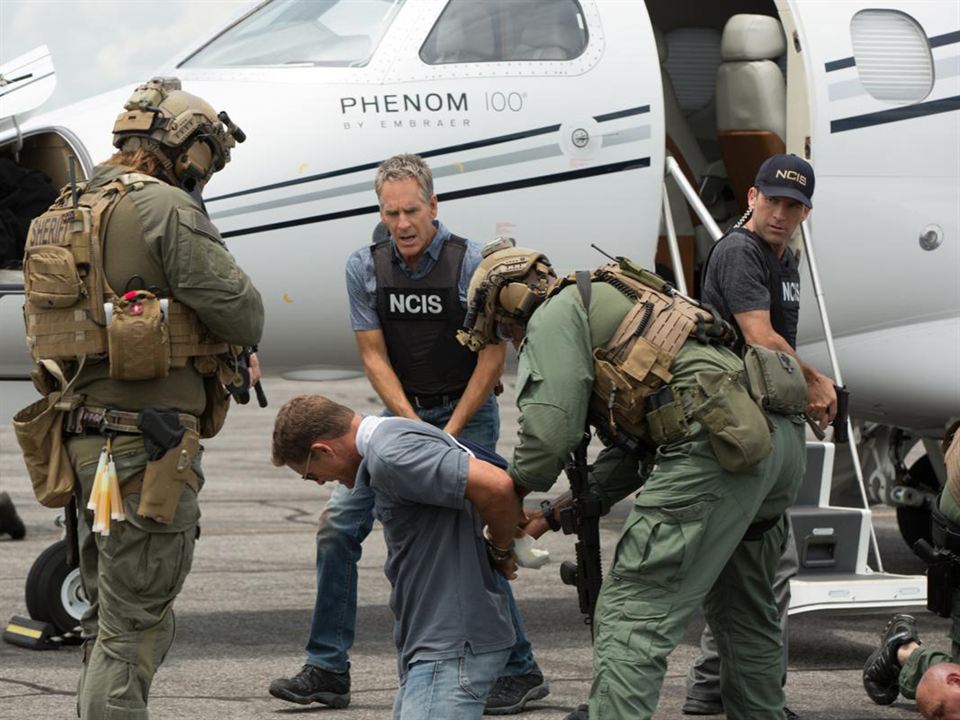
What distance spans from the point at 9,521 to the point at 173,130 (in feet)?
20.2

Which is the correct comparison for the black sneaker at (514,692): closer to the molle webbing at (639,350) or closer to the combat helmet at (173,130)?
the molle webbing at (639,350)

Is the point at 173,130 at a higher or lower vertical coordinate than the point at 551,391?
Answer: higher

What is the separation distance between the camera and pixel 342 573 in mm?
6543

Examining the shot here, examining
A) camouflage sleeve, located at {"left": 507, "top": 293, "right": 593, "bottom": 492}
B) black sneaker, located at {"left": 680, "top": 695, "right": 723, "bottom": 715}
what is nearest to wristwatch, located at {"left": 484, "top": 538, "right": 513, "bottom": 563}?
camouflage sleeve, located at {"left": 507, "top": 293, "right": 593, "bottom": 492}

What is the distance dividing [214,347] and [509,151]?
2629 mm

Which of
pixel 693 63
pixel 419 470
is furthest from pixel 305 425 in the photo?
pixel 693 63

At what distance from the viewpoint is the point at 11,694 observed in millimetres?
6664

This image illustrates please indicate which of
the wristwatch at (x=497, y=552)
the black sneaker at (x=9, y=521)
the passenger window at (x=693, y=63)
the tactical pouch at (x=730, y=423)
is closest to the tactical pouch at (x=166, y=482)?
the wristwatch at (x=497, y=552)

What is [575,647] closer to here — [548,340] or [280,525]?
→ [548,340]

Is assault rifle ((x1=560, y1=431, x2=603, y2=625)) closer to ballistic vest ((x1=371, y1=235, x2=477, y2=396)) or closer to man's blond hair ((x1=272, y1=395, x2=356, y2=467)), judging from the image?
man's blond hair ((x1=272, y1=395, x2=356, y2=467))

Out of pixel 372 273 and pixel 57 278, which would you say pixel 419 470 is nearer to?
pixel 57 278

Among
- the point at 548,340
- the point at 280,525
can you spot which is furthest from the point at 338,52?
the point at 280,525

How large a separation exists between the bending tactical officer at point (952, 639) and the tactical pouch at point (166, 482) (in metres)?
2.30

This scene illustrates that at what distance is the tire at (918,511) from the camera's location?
397 inches
